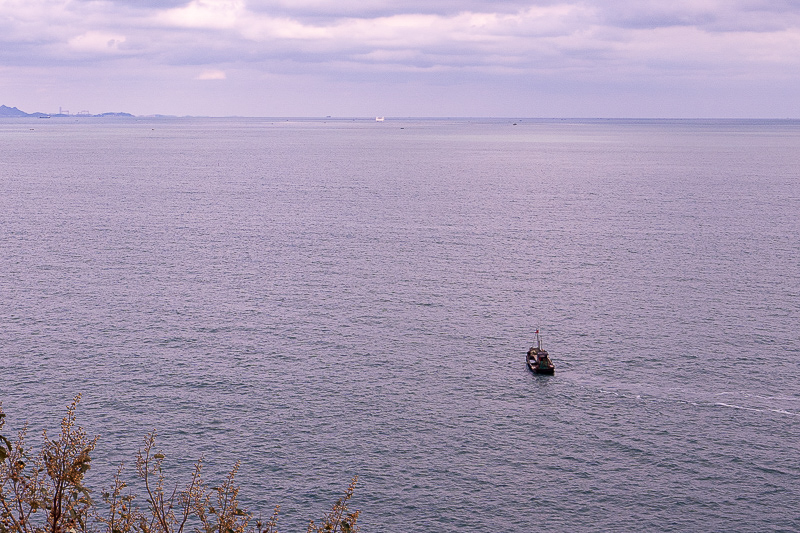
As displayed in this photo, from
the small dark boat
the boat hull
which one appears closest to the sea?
the boat hull

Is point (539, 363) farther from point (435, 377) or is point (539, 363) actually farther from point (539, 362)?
point (435, 377)

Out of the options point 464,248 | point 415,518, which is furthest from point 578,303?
point 415,518

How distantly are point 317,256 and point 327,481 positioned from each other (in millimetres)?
92971

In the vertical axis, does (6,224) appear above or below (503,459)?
above

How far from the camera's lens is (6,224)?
642 feet

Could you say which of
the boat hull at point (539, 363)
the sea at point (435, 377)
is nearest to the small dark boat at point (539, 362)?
the boat hull at point (539, 363)

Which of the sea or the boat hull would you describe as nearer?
the sea

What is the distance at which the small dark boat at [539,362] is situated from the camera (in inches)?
3989

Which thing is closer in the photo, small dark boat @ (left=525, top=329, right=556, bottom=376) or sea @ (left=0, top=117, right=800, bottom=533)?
sea @ (left=0, top=117, right=800, bottom=533)

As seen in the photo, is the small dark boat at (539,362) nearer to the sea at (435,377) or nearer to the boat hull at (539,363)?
the boat hull at (539,363)

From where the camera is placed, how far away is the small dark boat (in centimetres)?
10131

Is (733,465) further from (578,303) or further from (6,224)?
(6,224)

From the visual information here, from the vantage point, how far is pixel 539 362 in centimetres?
10238

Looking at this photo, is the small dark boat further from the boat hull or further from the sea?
the sea
